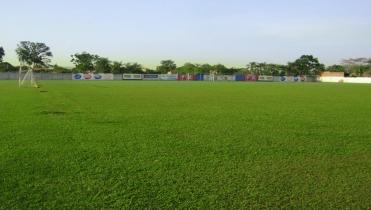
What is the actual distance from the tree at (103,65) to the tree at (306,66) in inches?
1973

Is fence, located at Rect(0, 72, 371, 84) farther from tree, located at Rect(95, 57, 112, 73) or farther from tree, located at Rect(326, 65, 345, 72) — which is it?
tree, located at Rect(326, 65, 345, 72)

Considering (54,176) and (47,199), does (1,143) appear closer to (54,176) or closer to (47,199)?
(54,176)

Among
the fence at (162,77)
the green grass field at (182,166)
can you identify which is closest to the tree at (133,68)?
the fence at (162,77)

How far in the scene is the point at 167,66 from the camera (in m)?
127

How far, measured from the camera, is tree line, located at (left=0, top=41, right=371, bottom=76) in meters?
112

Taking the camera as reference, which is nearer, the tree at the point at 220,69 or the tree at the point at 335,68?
the tree at the point at 220,69

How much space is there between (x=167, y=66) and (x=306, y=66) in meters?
40.4

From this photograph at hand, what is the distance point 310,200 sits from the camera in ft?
14.7

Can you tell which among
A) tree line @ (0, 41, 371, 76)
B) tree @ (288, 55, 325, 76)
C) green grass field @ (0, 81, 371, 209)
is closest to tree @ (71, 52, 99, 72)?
tree line @ (0, 41, 371, 76)

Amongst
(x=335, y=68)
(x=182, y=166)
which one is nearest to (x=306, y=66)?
(x=335, y=68)

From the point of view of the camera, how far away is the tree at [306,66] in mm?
128125

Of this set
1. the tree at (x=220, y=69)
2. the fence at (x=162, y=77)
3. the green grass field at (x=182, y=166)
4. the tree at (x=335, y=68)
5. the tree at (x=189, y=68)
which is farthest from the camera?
the tree at (x=335, y=68)

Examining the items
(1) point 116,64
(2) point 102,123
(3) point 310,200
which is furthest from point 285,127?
(1) point 116,64

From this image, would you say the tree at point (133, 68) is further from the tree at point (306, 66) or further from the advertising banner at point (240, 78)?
the tree at point (306, 66)
